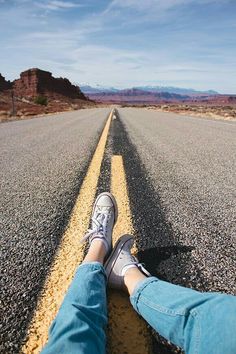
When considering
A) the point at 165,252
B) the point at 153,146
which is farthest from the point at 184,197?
the point at 153,146

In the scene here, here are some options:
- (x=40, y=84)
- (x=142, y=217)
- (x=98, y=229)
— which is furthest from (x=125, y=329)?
(x=40, y=84)

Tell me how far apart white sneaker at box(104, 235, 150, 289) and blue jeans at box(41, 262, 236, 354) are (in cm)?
19

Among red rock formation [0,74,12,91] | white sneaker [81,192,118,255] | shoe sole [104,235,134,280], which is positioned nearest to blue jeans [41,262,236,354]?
shoe sole [104,235,134,280]

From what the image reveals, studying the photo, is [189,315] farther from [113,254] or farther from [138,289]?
[113,254]

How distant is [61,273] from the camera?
1678 millimetres

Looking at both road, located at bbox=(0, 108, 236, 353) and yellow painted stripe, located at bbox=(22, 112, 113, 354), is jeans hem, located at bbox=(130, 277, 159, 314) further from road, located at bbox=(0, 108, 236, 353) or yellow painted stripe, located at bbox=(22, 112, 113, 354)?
yellow painted stripe, located at bbox=(22, 112, 113, 354)

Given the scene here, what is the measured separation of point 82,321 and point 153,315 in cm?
30

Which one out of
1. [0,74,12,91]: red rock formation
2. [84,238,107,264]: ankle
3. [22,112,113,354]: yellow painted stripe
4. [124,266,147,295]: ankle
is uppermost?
[0,74,12,91]: red rock formation

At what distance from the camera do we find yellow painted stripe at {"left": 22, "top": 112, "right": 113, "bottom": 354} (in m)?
1.28

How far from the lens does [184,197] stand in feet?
9.80

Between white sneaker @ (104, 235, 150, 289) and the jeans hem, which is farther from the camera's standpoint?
white sneaker @ (104, 235, 150, 289)

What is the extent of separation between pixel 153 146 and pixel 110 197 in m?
3.80

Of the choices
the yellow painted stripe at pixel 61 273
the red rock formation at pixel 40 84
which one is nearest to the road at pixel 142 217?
the yellow painted stripe at pixel 61 273

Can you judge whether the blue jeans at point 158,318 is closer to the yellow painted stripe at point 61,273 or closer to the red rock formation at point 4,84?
the yellow painted stripe at point 61,273
